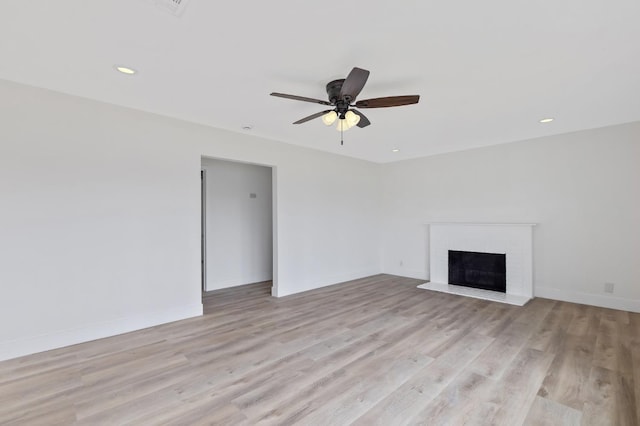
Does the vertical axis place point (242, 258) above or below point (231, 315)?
above

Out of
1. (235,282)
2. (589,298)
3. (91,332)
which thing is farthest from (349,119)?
(589,298)

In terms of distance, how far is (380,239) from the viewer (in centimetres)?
692

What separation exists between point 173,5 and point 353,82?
1.27 m

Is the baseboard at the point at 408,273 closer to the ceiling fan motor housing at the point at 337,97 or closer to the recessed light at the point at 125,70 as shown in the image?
the ceiling fan motor housing at the point at 337,97

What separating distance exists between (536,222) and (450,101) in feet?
9.72

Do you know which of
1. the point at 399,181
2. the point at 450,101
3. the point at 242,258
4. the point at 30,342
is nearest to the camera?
the point at 30,342

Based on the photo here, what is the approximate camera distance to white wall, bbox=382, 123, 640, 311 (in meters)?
4.09

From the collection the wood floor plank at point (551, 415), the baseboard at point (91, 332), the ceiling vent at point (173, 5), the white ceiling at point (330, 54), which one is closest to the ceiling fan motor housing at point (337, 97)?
the white ceiling at point (330, 54)

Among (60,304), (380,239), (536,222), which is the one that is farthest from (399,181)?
(60,304)

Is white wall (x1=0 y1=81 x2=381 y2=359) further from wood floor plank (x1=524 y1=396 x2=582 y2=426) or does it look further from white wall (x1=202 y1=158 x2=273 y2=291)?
wood floor plank (x1=524 y1=396 x2=582 y2=426)

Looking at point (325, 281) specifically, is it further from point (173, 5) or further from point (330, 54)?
point (173, 5)

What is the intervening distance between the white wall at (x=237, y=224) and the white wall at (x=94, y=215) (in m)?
1.23

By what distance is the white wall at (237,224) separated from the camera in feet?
17.6

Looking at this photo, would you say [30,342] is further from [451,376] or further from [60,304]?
[451,376]
